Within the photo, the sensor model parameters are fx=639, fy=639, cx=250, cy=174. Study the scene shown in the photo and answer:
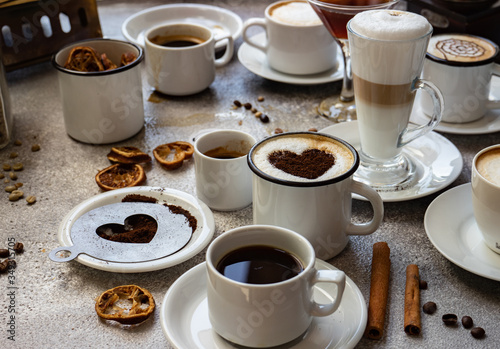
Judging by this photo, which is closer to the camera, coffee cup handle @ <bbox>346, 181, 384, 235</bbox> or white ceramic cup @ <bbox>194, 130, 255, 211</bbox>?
coffee cup handle @ <bbox>346, 181, 384, 235</bbox>

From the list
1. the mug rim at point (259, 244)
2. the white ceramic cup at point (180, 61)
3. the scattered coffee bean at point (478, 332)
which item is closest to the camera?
the mug rim at point (259, 244)

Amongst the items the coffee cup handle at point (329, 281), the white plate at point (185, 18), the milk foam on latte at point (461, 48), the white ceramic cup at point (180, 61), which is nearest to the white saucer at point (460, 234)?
the coffee cup handle at point (329, 281)

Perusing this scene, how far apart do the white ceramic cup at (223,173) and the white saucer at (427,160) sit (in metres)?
0.23

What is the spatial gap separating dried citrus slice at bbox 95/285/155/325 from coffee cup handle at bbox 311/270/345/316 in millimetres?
242

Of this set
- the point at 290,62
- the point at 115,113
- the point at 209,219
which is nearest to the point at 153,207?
the point at 209,219

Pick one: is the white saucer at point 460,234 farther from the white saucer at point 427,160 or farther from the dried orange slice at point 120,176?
the dried orange slice at point 120,176

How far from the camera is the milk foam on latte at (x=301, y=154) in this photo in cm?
97

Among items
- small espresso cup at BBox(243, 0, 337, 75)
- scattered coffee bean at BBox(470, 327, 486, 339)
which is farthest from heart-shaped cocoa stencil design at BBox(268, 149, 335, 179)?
small espresso cup at BBox(243, 0, 337, 75)

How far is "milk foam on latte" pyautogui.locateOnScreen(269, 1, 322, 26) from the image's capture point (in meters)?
1.51

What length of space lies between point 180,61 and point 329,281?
811 millimetres

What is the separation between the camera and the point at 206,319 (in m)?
0.87

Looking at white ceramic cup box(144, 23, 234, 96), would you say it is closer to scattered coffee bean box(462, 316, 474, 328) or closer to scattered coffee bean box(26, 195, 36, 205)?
scattered coffee bean box(26, 195, 36, 205)

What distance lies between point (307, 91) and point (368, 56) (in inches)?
19.5

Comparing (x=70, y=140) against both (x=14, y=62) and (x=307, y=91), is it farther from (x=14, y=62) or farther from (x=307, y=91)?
(x=307, y=91)
